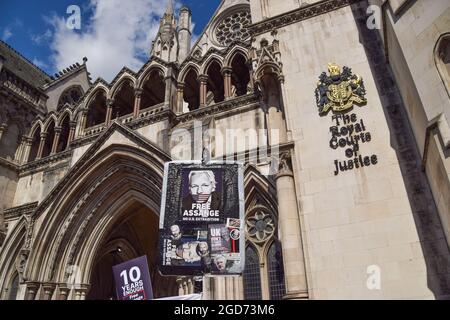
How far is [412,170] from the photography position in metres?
9.12

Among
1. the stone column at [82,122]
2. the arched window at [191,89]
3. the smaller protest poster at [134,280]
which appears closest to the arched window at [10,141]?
the stone column at [82,122]

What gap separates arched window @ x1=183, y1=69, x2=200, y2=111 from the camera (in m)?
16.9

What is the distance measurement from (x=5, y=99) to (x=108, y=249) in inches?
410

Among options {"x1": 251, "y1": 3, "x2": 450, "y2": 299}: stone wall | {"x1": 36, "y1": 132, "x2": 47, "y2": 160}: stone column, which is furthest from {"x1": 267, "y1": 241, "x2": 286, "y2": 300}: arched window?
{"x1": 36, "y1": 132, "x2": 47, "y2": 160}: stone column

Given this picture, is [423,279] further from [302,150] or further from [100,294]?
[100,294]

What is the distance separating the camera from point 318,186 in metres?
9.96

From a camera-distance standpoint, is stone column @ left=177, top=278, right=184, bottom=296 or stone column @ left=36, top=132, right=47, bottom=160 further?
stone column @ left=36, top=132, right=47, bottom=160

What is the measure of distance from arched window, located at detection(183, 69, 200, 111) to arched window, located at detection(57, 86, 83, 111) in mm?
10668

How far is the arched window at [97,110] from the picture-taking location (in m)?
18.2

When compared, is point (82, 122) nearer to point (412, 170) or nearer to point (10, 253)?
point (10, 253)

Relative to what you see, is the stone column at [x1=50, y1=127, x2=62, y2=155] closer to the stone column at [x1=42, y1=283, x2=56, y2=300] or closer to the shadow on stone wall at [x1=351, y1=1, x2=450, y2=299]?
the stone column at [x1=42, y1=283, x2=56, y2=300]

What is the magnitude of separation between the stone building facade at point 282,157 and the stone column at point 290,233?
44mm

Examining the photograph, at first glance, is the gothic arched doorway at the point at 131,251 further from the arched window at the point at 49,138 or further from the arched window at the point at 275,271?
the arched window at the point at 275,271
